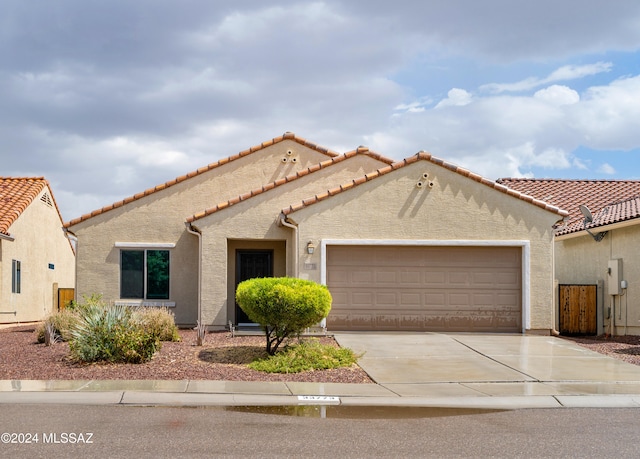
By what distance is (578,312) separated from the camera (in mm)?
22766

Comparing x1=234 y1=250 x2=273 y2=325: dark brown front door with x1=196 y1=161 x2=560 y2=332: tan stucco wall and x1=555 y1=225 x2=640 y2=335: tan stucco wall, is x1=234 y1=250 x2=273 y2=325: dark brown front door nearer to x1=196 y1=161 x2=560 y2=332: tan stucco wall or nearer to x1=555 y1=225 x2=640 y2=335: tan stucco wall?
x1=196 y1=161 x2=560 y2=332: tan stucco wall

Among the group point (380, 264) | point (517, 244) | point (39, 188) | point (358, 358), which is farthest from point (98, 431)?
point (39, 188)

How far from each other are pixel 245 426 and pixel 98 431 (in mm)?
1713

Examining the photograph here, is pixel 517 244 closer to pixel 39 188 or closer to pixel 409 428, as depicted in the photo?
pixel 409 428

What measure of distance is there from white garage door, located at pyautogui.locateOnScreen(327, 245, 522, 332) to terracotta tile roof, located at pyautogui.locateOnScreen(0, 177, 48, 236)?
1149 centimetres

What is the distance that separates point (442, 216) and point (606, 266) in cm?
618

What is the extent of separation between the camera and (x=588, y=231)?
22875mm

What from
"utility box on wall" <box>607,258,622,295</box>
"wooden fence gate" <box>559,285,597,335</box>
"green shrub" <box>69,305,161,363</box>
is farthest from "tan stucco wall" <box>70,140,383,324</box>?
"green shrub" <box>69,305,161,363</box>

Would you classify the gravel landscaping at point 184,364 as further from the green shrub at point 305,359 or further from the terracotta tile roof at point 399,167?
the terracotta tile roof at point 399,167

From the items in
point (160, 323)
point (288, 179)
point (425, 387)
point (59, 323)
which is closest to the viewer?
A: point (425, 387)

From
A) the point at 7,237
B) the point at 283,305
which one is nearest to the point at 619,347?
the point at 283,305

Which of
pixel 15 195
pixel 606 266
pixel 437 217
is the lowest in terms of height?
pixel 606 266

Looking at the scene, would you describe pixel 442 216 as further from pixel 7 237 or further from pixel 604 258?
pixel 7 237

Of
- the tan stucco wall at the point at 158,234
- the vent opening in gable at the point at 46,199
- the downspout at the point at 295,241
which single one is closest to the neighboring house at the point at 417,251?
the downspout at the point at 295,241
